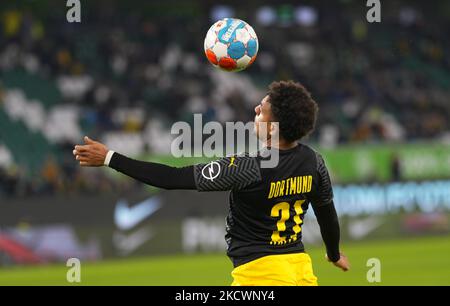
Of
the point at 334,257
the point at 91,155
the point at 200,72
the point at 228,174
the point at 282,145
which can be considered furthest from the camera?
the point at 200,72

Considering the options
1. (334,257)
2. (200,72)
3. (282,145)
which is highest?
(200,72)

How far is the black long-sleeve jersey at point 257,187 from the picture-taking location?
5.91m

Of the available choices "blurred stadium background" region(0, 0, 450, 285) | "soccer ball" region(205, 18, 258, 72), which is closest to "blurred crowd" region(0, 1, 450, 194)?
"blurred stadium background" region(0, 0, 450, 285)

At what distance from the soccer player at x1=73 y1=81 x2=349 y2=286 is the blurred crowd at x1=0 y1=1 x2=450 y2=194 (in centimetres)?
1315

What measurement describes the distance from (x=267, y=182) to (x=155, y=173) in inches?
29.0

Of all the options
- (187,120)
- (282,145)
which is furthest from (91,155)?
(187,120)

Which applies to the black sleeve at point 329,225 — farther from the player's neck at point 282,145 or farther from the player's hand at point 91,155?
the player's hand at point 91,155

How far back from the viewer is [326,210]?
21.5 ft

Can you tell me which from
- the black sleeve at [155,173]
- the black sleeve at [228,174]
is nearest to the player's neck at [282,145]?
the black sleeve at [228,174]

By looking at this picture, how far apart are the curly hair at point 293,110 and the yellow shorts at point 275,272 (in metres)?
0.81

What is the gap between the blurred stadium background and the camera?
16969mm

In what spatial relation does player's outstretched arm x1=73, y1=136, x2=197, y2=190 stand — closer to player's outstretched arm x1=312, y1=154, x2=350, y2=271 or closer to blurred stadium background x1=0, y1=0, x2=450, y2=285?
player's outstretched arm x1=312, y1=154, x2=350, y2=271

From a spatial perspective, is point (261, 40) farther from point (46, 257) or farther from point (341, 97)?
point (46, 257)

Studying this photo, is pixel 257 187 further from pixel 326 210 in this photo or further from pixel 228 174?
pixel 326 210
